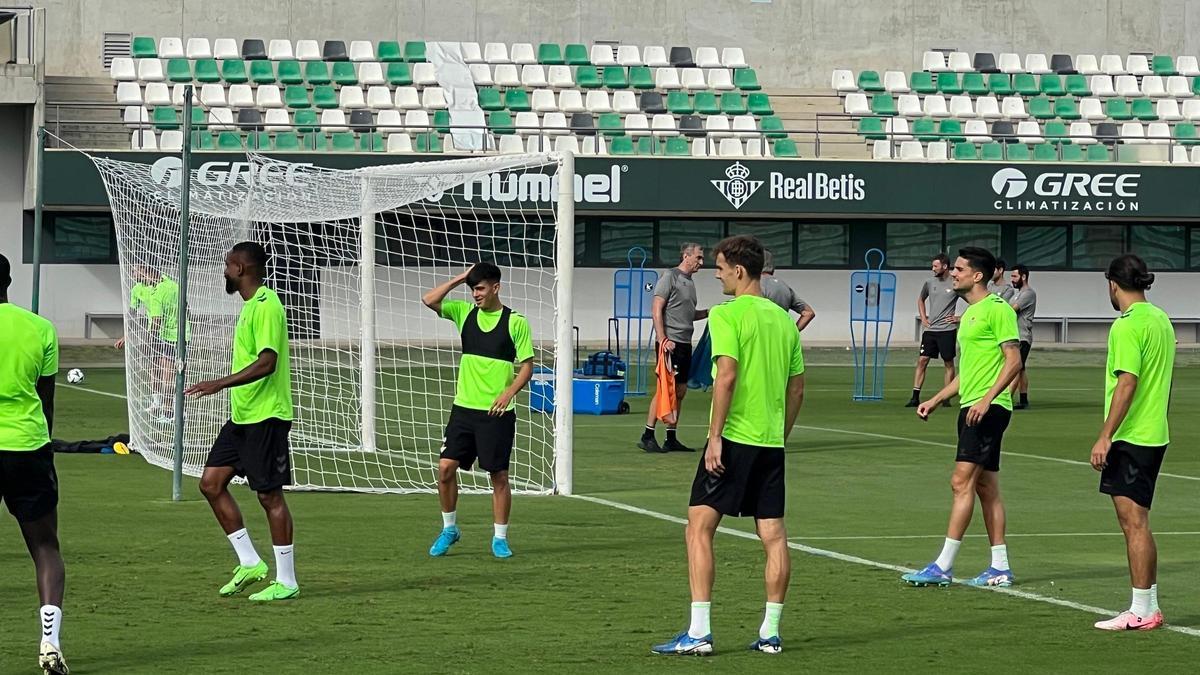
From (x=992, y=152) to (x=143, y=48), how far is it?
60.7ft

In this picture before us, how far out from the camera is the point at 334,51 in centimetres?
4066

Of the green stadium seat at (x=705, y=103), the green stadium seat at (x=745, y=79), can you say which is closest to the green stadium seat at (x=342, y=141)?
the green stadium seat at (x=705, y=103)

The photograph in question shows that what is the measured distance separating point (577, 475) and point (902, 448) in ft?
14.8

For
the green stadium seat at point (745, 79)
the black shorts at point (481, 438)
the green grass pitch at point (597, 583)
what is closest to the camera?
the green grass pitch at point (597, 583)

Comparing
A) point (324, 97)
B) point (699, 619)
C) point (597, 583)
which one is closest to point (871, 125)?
point (324, 97)

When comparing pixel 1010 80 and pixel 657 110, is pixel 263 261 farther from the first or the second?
pixel 1010 80

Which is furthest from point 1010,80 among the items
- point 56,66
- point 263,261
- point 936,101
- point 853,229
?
point 263,261

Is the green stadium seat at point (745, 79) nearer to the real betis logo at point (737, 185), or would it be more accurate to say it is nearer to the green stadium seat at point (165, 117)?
the real betis logo at point (737, 185)

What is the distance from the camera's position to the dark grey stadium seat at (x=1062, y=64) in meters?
45.1

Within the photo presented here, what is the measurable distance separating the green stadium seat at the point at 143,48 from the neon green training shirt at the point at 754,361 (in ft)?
109

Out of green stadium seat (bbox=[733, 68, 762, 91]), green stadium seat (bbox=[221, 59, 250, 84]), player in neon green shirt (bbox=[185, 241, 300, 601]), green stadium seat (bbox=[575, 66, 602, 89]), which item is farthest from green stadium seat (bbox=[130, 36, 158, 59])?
player in neon green shirt (bbox=[185, 241, 300, 601])

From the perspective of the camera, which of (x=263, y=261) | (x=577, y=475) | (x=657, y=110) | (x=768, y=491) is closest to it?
(x=768, y=491)

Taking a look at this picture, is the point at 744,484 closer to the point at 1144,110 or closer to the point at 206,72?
the point at 206,72

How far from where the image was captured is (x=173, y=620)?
366 inches
